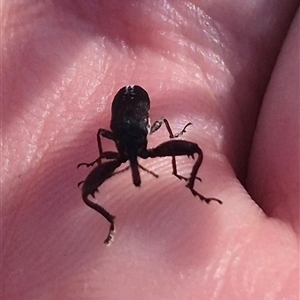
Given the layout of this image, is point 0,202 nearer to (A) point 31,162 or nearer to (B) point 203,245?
(A) point 31,162

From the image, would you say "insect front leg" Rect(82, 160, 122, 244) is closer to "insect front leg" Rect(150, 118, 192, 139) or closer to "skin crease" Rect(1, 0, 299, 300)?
"skin crease" Rect(1, 0, 299, 300)

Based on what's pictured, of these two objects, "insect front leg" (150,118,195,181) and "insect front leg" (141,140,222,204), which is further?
"insect front leg" (150,118,195,181)

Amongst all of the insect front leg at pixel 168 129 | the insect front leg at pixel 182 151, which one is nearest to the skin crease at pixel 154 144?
the insect front leg at pixel 168 129

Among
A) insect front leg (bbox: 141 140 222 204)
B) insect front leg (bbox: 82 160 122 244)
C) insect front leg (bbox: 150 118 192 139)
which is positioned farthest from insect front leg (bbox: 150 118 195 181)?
insect front leg (bbox: 82 160 122 244)

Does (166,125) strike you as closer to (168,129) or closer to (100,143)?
(168,129)

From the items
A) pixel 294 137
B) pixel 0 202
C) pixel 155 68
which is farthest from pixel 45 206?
pixel 294 137

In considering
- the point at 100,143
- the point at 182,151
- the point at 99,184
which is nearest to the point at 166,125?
the point at 100,143

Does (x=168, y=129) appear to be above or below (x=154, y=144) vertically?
above

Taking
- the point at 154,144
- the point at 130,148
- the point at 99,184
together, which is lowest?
the point at 154,144
